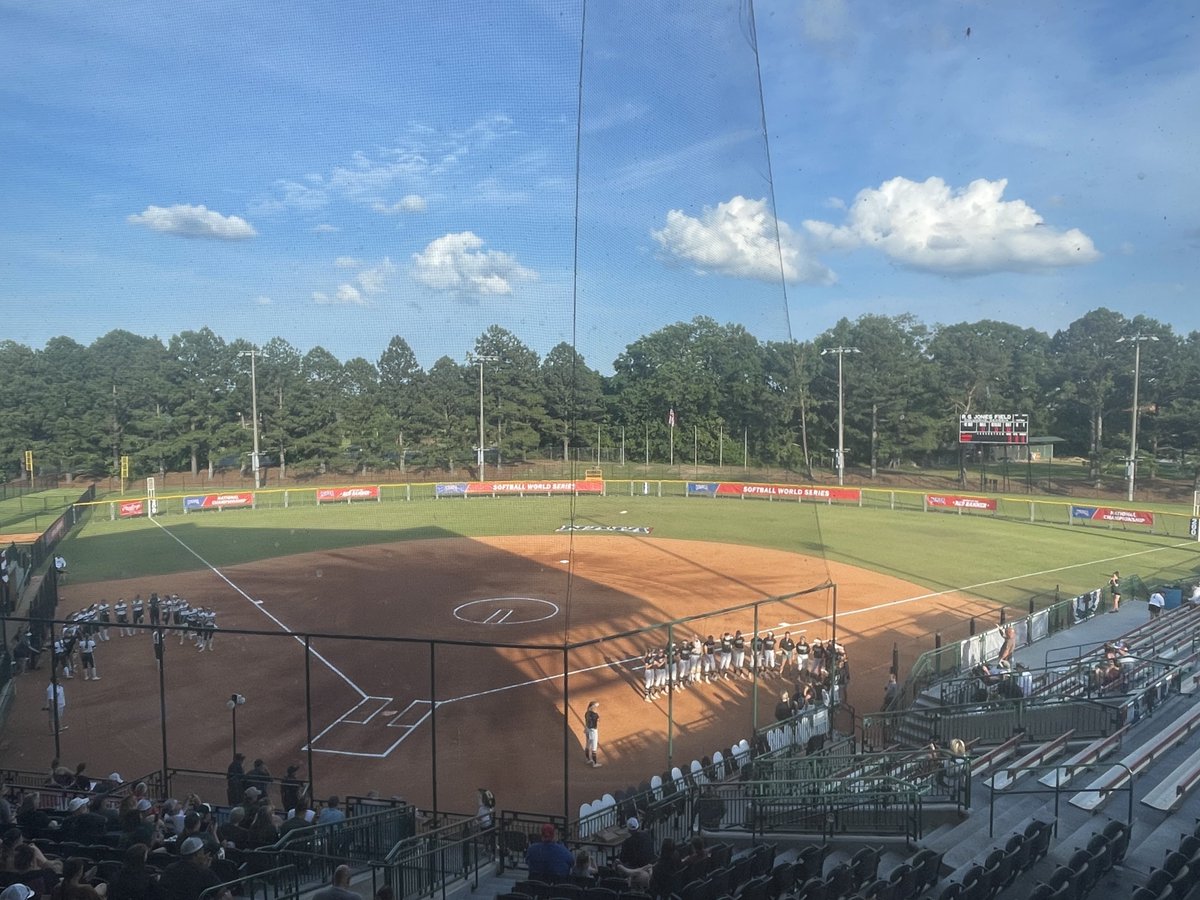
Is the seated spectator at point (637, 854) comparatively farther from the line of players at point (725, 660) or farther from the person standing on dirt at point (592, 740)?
the line of players at point (725, 660)

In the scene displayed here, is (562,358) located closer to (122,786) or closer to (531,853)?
(122,786)

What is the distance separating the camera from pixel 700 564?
98.3 feet

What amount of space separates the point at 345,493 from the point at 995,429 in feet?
123

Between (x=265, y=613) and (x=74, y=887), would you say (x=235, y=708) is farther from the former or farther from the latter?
(x=265, y=613)

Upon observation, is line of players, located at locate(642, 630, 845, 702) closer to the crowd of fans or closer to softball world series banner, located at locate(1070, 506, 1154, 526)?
the crowd of fans

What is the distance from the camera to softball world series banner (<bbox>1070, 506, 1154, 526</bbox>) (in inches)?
1518

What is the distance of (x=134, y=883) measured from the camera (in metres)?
5.36

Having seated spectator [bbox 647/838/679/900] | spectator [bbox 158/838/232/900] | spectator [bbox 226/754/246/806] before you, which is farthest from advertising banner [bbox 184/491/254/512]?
seated spectator [bbox 647/838/679/900]

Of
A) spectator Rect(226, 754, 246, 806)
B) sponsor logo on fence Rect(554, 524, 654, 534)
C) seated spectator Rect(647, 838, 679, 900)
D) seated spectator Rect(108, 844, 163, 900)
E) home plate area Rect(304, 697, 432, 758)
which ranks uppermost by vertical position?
seated spectator Rect(108, 844, 163, 900)

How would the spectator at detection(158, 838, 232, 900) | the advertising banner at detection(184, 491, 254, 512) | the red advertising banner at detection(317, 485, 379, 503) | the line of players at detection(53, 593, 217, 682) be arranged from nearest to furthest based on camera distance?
the spectator at detection(158, 838, 232, 900) < the line of players at detection(53, 593, 217, 682) < the advertising banner at detection(184, 491, 254, 512) < the red advertising banner at detection(317, 485, 379, 503)

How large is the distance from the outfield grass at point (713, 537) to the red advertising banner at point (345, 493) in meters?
0.89

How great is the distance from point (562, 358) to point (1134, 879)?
2199 cm

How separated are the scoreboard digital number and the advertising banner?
41.0 m

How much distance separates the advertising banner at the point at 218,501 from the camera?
149 feet
